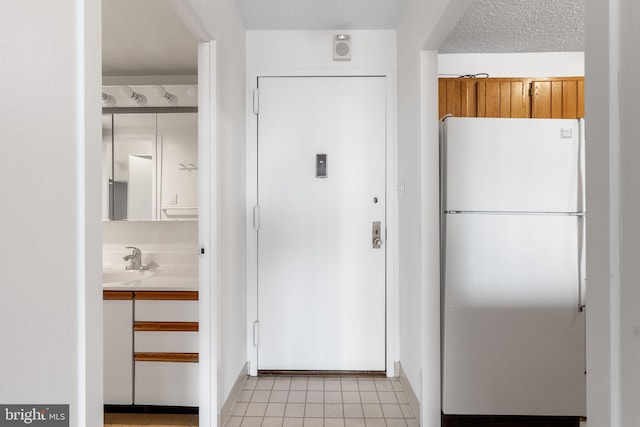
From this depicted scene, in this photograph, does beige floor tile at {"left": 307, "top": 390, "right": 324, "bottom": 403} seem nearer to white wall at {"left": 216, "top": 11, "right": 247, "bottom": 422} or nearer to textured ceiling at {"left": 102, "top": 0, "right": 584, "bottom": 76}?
white wall at {"left": 216, "top": 11, "right": 247, "bottom": 422}

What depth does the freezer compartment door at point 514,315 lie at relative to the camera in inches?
76.0

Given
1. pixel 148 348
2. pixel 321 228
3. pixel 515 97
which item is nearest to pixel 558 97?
pixel 515 97

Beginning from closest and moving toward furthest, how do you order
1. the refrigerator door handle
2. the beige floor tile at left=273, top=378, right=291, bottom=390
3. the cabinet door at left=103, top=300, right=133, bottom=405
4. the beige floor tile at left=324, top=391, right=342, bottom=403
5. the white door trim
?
the white door trim, the refrigerator door handle, the cabinet door at left=103, top=300, right=133, bottom=405, the beige floor tile at left=324, top=391, right=342, bottom=403, the beige floor tile at left=273, top=378, right=291, bottom=390

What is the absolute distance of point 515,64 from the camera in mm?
2834

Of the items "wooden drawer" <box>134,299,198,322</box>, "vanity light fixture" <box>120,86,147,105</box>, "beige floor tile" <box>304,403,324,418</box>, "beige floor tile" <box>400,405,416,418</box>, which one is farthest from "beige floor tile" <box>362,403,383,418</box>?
"vanity light fixture" <box>120,86,147,105</box>

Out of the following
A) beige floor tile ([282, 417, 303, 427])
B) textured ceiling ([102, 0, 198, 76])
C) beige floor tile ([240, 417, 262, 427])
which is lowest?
beige floor tile ([240, 417, 262, 427])

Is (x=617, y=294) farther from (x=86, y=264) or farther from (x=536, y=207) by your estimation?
(x=536, y=207)

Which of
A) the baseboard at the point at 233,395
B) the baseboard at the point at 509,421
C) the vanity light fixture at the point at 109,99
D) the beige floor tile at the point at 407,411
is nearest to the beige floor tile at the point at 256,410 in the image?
the baseboard at the point at 233,395

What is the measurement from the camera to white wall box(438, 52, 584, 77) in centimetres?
280

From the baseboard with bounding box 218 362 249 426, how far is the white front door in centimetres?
15

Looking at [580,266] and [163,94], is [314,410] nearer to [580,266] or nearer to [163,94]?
[580,266]

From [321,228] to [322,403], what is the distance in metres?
1.11

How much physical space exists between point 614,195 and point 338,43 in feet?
7.36

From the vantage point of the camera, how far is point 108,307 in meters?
2.04
